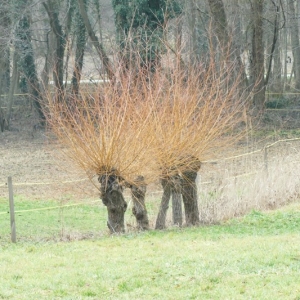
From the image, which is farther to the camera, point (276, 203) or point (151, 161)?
point (276, 203)

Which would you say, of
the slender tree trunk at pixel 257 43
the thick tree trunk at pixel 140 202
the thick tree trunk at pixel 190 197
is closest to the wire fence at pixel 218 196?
the thick tree trunk at pixel 190 197

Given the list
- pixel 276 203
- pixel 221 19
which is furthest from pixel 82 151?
pixel 221 19

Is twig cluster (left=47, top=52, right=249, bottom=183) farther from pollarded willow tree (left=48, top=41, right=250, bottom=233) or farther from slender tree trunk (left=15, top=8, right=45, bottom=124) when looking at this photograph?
slender tree trunk (left=15, top=8, right=45, bottom=124)

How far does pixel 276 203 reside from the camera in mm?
16141

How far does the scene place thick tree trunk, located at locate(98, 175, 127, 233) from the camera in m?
13.1

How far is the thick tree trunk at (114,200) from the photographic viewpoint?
43.1ft

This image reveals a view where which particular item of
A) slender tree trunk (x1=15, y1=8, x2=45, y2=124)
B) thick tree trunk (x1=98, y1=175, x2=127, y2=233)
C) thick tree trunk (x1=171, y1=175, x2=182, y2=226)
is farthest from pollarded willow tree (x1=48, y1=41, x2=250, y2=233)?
slender tree trunk (x1=15, y1=8, x2=45, y2=124)

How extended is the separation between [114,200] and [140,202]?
54 centimetres

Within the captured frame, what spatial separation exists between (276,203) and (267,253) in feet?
23.8

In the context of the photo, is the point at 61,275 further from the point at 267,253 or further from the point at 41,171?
the point at 41,171

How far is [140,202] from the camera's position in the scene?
1372 centimetres

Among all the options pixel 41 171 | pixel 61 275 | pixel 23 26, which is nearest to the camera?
pixel 61 275

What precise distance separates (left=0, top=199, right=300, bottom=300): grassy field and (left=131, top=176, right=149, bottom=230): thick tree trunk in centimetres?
100

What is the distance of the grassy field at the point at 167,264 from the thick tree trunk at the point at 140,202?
3.29 feet
